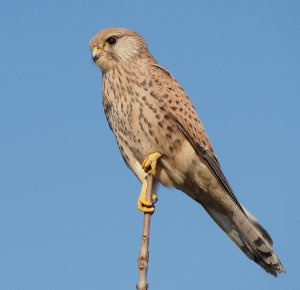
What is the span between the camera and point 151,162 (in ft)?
15.7

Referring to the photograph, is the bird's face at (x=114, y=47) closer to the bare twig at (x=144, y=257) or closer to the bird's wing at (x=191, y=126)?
the bird's wing at (x=191, y=126)

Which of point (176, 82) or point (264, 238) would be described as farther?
point (176, 82)

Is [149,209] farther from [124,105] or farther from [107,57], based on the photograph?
[107,57]

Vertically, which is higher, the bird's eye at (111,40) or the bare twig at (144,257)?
the bird's eye at (111,40)

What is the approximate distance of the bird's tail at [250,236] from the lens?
15.6ft

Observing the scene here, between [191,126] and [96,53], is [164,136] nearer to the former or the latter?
[191,126]

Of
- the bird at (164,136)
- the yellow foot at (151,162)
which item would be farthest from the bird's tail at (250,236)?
the yellow foot at (151,162)

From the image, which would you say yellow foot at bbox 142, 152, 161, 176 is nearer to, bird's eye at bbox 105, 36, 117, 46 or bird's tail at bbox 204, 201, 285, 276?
bird's tail at bbox 204, 201, 285, 276

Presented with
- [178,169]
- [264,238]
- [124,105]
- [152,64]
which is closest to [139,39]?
[152,64]

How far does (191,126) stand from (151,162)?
0.49m

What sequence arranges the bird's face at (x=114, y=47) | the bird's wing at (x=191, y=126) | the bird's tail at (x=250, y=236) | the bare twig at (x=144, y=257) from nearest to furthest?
the bare twig at (x=144, y=257) → the bird's tail at (x=250, y=236) → the bird's wing at (x=191, y=126) → the bird's face at (x=114, y=47)

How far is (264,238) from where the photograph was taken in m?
4.91

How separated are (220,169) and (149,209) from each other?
1571 mm

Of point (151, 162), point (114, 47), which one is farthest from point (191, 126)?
point (114, 47)
